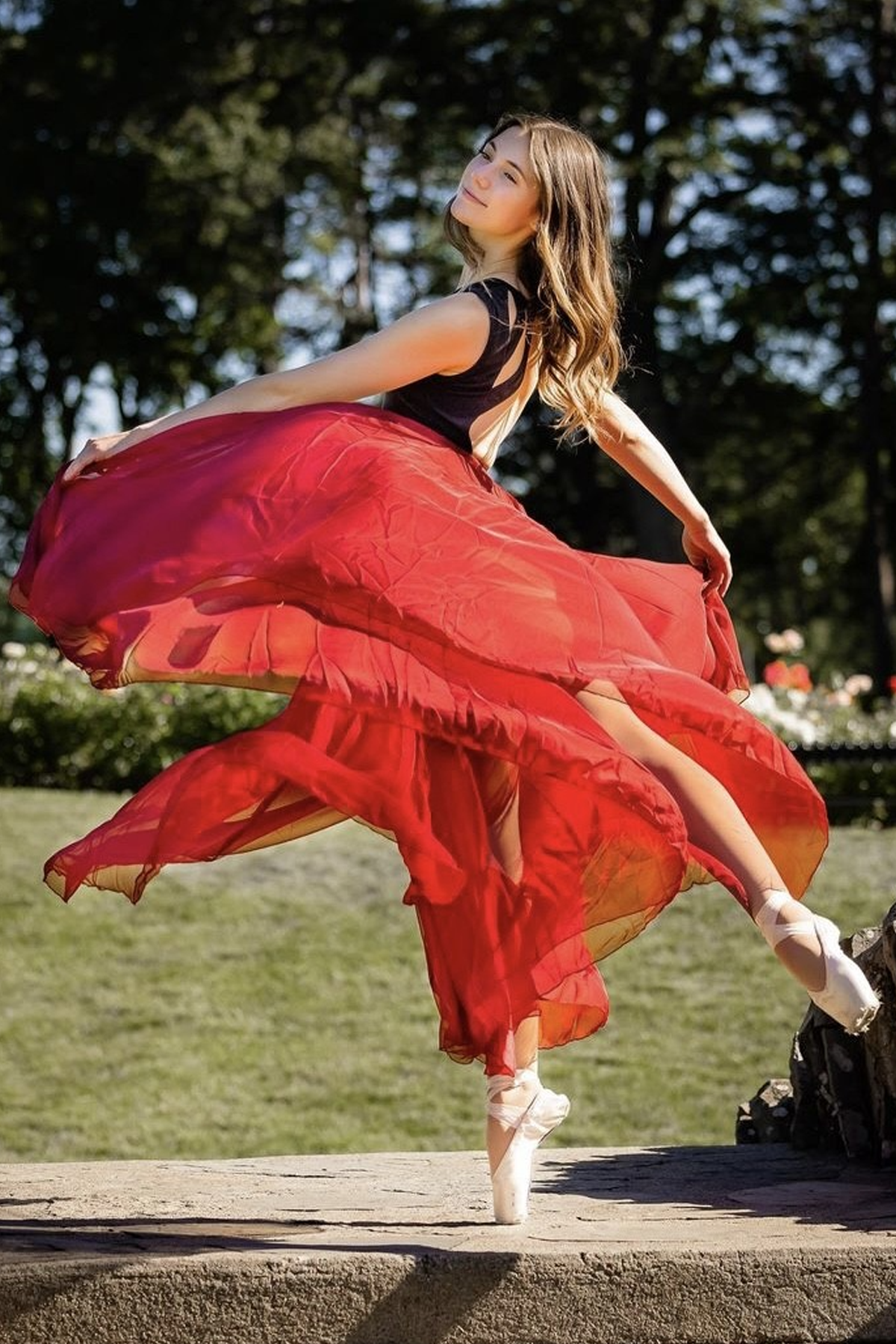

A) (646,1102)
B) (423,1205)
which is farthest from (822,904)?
(423,1205)

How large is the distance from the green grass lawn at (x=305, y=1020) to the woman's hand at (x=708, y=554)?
128 inches

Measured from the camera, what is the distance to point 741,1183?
144 inches

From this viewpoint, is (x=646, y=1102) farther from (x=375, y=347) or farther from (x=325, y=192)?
(x=325, y=192)

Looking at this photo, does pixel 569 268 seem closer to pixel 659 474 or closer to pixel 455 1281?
pixel 659 474

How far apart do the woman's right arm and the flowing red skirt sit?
0.25 ft

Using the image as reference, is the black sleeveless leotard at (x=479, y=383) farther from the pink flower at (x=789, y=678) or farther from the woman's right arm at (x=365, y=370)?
the pink flower at (x=789, y=678)

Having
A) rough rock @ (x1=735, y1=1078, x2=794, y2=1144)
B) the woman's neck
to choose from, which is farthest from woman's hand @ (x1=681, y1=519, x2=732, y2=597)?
rough rock @ (x1=735, y1=1078, x2=794, y2=1144)

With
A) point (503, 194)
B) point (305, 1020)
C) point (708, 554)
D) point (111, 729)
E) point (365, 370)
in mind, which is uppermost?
point (503, 194)

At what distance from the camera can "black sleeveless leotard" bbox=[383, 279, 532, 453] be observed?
329 centimetres

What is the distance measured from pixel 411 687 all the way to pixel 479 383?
2.36ft

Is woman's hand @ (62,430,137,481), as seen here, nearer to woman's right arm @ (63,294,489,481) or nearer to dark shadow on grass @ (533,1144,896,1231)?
woman's right arm @ (63,294,489,481)

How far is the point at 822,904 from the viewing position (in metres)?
7.89

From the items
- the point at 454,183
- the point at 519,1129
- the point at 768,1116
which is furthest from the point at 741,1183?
the point at 454,183

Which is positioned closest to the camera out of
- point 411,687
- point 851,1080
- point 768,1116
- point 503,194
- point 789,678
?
point 411,687
